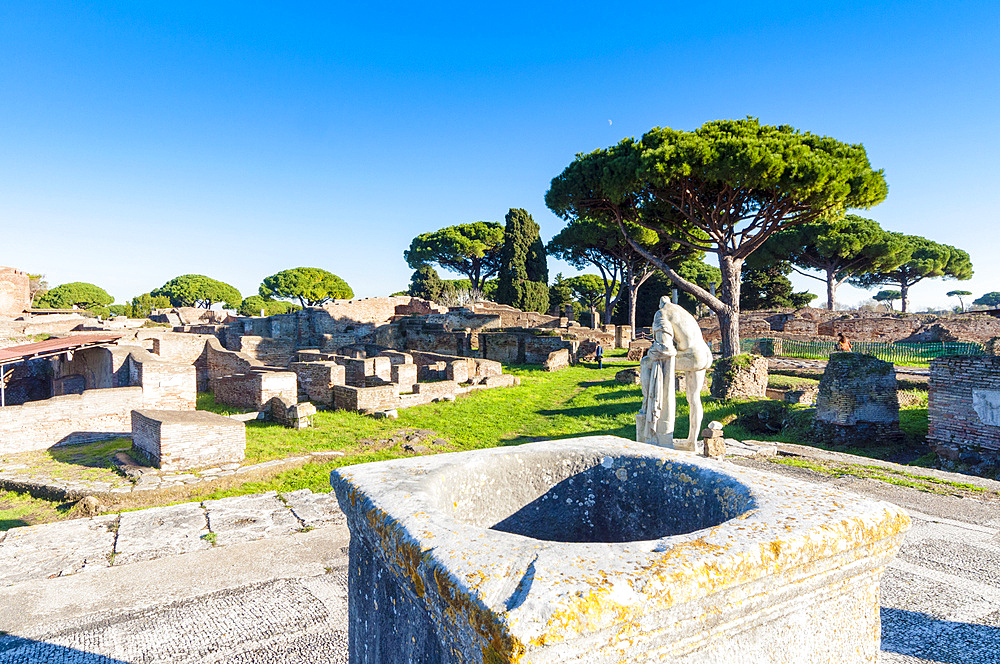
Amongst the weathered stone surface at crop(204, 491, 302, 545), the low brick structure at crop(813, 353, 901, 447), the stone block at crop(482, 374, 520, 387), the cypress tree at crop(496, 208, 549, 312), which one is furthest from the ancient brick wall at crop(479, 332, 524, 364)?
the weathered stone surface at crop(204, 491, 302, 545)

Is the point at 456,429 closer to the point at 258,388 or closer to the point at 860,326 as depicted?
the point at 258,388

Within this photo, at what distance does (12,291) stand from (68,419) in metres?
29.4

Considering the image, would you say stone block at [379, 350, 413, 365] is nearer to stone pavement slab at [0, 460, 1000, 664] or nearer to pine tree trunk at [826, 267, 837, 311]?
stone pavement slab at [0, 460, 1000, 664]

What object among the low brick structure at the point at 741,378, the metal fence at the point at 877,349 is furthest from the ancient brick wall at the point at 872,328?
the low brick structure at the point at 741,378

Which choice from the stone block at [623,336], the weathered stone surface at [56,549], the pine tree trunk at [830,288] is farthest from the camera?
the pine tree trunk at [830,288]

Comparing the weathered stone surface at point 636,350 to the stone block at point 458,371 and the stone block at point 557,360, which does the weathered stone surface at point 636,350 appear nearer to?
the stone block at point 557,360

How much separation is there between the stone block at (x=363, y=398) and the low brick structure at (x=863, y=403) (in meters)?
9.18

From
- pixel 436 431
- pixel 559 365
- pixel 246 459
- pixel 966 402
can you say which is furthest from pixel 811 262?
pixel 246 459

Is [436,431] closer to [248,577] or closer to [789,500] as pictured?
[248,577]

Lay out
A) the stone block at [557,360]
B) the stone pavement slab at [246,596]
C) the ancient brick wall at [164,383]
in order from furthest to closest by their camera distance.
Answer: the stone block at [557,360] < the ancient brick wall at [164,383] < the stone pavement slab at [246,596]

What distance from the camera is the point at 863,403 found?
30.1 feet

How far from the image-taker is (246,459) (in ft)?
25.8

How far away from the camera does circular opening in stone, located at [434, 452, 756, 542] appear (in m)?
1.79

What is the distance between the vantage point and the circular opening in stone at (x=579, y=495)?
1.79m
